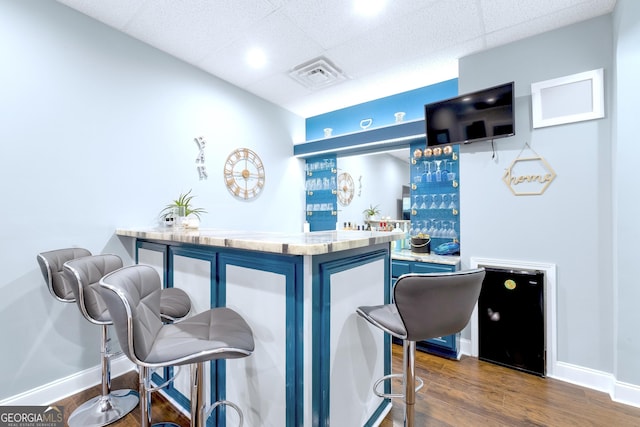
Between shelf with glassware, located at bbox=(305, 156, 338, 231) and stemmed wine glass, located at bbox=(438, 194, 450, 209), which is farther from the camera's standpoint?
shelf with glassware, located at bbox=(305, 156, 338, 231)

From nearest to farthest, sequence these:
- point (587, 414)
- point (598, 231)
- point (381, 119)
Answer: point (587, 414) < point (598, 231) < point (381, 119)

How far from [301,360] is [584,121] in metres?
2.83

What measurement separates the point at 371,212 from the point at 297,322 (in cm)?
287

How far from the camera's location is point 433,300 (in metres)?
1.17

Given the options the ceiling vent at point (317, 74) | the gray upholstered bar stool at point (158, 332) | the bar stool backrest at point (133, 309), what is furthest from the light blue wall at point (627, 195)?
the bar stool backrest at point (133, 309)

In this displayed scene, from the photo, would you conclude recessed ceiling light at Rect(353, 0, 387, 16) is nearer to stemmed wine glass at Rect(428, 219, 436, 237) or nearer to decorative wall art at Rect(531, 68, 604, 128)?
decorative wall art at Rect(531, 68, 604, 128)

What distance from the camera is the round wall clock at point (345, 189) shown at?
13.6 ft

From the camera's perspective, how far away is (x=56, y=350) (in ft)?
6.82

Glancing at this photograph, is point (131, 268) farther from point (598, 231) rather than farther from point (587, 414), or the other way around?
point (598, 231)

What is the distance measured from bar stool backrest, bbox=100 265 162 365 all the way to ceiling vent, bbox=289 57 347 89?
→ 2.65m

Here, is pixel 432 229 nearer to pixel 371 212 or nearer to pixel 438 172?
pixel 438 172

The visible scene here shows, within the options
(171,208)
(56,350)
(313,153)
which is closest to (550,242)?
(313,153)

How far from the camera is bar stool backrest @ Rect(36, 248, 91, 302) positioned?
176cm

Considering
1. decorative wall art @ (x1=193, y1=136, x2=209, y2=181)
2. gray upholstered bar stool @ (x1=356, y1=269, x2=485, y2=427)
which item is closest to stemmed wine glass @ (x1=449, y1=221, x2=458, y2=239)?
gray upholstered bar stool @ (x1=356, y1=269, x2=485, y2=427)
